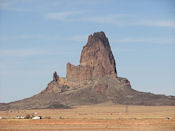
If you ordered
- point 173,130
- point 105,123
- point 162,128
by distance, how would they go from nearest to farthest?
point 173,130 → point 162,128 → point 105,123

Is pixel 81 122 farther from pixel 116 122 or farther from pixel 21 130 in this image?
pixel 21 130

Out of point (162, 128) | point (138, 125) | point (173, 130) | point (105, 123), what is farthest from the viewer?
point (105, 123)

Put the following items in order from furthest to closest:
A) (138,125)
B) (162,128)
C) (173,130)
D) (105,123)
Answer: (105,123) < (138,125) < (162,128) < (173,130)

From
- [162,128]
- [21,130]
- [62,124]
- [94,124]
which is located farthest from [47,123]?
[162,128]

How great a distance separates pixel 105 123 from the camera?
102375 mm

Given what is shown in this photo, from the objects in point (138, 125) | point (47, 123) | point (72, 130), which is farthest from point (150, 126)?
point (47, 123)

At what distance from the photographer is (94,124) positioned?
101188mm

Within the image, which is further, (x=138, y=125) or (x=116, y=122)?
(x=116, y=122)

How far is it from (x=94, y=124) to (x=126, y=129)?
14.8m

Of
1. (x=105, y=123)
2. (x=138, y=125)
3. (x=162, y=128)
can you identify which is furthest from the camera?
(x=105, y=123)

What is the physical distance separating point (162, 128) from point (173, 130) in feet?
18.6

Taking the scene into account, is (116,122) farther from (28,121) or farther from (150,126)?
(28,121)

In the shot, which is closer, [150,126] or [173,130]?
[173,130]

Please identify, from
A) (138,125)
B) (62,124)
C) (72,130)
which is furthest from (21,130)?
(138,125)
